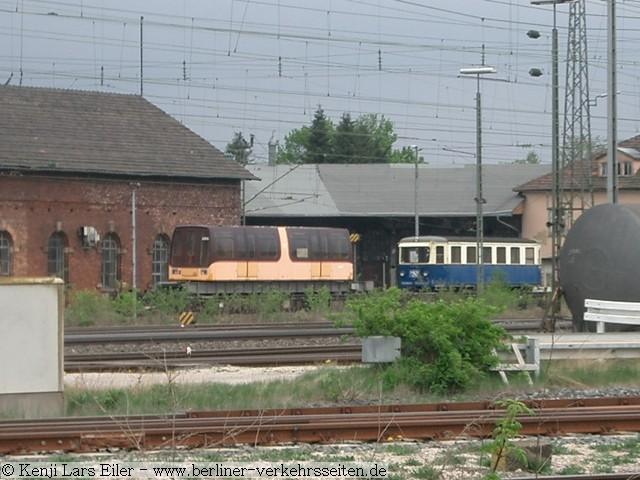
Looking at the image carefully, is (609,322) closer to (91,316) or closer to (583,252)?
(583,252)

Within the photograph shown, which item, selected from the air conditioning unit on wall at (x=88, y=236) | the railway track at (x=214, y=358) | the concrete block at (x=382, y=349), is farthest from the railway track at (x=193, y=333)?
the air conditioning unit on wall at (x=88, y=236)

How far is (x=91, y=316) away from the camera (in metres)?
37.5

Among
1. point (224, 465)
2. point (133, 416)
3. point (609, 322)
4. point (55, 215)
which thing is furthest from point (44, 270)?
point (224, 465)

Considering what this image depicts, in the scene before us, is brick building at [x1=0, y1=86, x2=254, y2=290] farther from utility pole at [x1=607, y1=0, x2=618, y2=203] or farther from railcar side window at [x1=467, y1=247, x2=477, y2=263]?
utility pole at [x1=607, y1=0, x2=618, y2=203]

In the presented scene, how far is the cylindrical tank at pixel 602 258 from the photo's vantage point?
23.1 meters

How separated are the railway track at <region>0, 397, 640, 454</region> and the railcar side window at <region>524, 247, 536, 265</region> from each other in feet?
135

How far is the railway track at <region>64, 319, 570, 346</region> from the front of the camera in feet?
92.3

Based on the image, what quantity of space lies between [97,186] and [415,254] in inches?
545

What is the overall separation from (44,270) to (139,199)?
5266mm

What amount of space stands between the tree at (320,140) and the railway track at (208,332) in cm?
6219

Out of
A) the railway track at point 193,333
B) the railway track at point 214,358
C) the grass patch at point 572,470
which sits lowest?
the grass patch at point 572,470

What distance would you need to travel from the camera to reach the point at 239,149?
91312mm

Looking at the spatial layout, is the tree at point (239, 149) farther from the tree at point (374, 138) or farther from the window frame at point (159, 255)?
the window frame at point (159, 255)

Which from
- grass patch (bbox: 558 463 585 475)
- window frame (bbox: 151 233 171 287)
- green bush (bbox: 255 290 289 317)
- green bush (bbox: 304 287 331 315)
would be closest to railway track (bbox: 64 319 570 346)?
green bush (bbox: 304 287 331 315)
